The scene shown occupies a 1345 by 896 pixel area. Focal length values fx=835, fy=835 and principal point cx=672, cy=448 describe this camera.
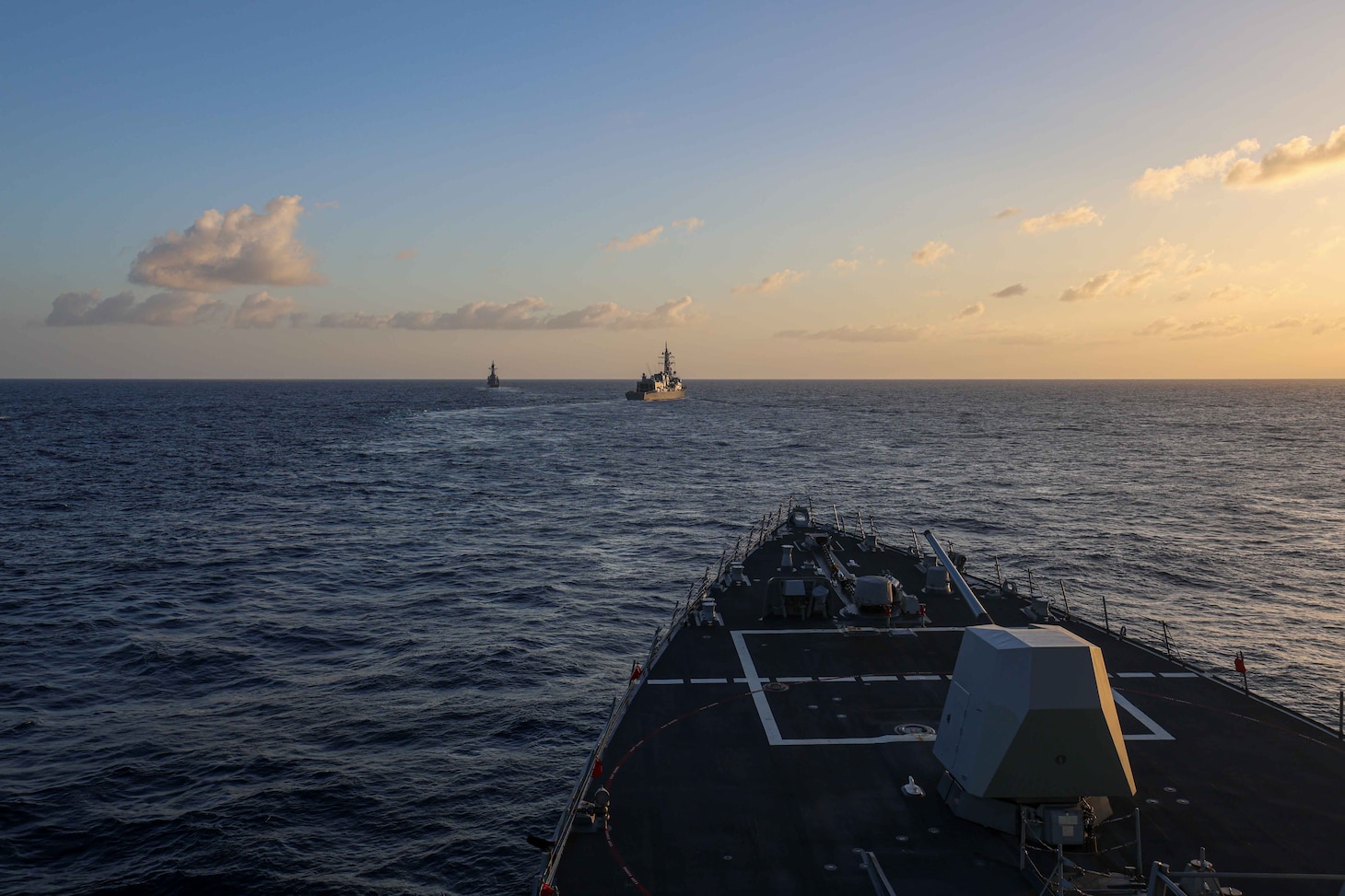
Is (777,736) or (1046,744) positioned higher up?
(1046,744)

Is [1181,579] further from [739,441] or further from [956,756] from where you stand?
[739,441]

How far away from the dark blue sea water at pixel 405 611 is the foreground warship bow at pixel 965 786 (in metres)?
7.42

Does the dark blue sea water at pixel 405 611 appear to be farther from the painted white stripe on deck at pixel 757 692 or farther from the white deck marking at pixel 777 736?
the white deck marking at pixel 777 736

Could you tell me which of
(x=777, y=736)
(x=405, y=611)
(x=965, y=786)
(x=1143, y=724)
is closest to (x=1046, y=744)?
(x=965, y=786)

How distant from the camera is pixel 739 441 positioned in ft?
504

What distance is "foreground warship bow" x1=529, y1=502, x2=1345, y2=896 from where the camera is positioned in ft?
54.3

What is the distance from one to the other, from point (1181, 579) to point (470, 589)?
159ft

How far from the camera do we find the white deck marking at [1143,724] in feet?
74.2

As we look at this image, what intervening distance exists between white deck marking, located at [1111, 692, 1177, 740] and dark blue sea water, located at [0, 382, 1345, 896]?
1751cm

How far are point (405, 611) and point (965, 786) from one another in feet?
121

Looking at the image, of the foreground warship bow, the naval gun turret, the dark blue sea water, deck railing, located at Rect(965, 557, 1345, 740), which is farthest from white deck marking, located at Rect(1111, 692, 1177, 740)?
the dark blue sea water

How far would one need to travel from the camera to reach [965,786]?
17984mm

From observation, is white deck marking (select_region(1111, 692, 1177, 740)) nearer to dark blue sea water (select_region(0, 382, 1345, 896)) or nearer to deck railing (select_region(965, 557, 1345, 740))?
deck railing (select_region(965, 557, 1345, 740))

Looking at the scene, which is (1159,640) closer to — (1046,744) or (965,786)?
(1046,744)
